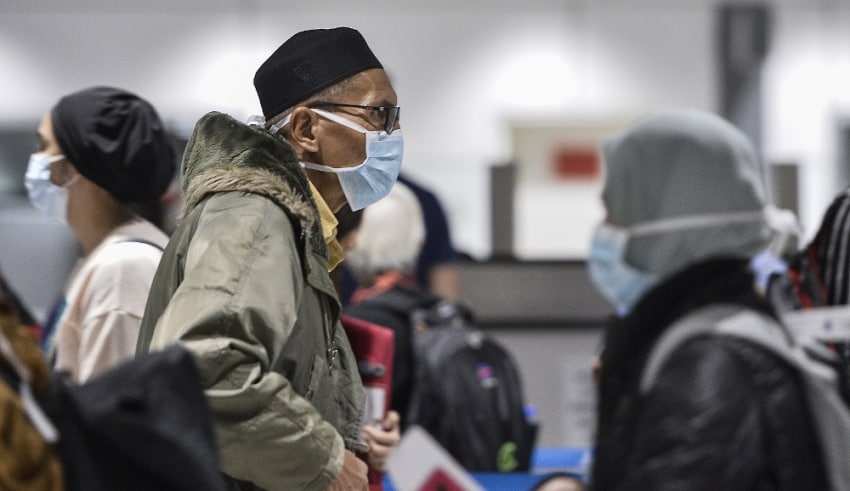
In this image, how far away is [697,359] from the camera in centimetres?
123

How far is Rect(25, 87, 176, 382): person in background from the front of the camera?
2072 millimetres

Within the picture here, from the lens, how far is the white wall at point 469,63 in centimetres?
825

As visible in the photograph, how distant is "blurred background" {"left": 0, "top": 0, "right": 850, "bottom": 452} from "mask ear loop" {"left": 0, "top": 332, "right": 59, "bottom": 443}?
7143 mm

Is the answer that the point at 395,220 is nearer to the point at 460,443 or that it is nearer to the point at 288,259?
the point at 460,443

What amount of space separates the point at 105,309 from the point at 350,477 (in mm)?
648

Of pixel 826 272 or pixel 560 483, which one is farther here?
pixel 560 483

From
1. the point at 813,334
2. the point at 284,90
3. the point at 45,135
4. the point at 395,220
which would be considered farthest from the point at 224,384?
the point at 395,220

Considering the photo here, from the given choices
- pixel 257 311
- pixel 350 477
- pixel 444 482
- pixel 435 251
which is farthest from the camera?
pixel 435 251

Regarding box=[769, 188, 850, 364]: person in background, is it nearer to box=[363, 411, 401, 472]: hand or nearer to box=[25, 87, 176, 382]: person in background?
box=[363, 411, 401, 472]: hand

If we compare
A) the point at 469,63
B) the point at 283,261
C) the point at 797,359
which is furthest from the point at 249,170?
the point at 469,63

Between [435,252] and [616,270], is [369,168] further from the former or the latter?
[435,252]

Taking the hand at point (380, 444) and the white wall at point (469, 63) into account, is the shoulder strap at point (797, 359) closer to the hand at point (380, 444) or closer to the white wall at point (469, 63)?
the hand at point (380, 444)

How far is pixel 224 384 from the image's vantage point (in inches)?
58.2

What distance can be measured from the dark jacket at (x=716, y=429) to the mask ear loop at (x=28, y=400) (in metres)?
0.57
